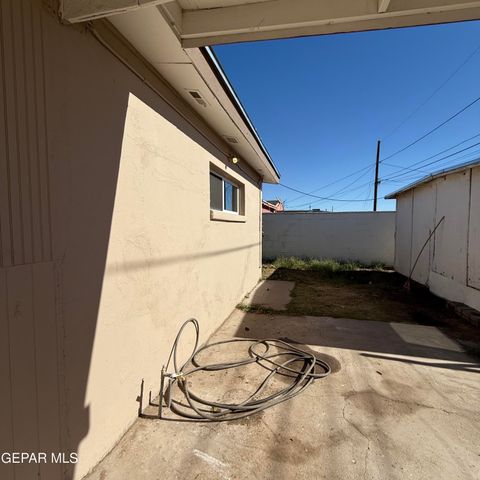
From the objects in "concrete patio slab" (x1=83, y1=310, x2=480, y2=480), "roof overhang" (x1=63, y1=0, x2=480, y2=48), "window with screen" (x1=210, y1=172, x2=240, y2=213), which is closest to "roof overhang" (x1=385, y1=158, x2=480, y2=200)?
"concrete patio slab" (x1=83, y1=310, x2=480, y2=480)

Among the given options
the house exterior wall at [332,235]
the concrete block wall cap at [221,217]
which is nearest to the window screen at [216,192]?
the concrete block wall cap at [221,217]

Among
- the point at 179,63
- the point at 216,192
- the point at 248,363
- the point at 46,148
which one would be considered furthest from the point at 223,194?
the point at 46,148

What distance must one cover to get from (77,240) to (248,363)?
244 cm

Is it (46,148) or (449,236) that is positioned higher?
(46,148)

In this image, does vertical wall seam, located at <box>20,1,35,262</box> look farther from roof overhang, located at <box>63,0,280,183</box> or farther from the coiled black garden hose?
the coiled black garden hose

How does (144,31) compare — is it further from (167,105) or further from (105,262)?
(105,262)

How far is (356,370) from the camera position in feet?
10.4

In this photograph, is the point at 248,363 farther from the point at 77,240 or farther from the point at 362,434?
the point at 77,240

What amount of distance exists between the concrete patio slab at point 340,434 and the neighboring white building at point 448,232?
2.66 meters

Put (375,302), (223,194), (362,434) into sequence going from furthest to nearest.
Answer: (375,302), (223,194), (362,434)

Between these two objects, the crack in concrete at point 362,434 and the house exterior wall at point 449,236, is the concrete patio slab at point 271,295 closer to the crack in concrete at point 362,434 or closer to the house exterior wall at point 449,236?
the crack in concrete at point 362,434

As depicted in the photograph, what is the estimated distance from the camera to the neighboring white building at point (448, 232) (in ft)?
17.0

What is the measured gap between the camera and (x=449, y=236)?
6.09 meters

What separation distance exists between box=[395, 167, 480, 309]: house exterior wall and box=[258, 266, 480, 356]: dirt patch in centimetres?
47
